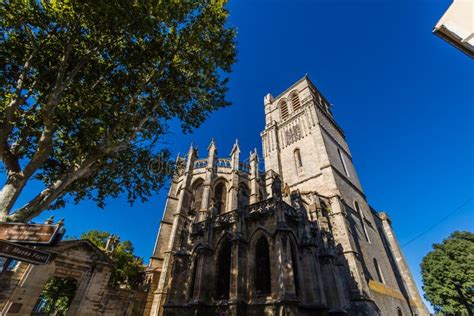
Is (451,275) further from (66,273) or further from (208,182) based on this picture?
(66,273)

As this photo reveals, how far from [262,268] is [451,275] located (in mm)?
26265

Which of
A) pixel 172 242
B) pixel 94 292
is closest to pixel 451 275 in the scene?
pixel 172 242

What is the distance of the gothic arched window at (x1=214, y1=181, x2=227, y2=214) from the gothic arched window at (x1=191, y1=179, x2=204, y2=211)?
1639 mm

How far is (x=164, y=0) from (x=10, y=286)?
14.4 m

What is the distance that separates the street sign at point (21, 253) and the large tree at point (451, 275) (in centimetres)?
3358

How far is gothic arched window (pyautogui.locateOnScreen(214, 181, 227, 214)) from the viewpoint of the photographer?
2262 cm

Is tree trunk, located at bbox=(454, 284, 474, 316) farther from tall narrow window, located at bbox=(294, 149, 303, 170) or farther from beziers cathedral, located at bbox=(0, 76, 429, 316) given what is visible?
tall narrow window, located at bbox=(294, 149, 303, 170)

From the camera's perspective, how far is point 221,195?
23.5m

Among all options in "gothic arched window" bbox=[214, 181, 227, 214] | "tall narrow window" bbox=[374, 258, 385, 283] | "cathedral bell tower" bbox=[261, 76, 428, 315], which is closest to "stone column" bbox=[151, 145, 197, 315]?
"gothic arched window" bbox=[214, 181, 227, 214]

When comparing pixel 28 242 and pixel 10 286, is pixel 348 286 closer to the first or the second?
pixel 28 242

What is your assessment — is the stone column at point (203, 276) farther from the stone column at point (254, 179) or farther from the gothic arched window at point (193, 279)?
the stone column at point (254, 179)

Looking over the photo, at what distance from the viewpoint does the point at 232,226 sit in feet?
39.4

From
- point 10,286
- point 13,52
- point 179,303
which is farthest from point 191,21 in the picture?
point 10,286

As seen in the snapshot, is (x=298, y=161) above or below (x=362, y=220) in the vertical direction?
above
